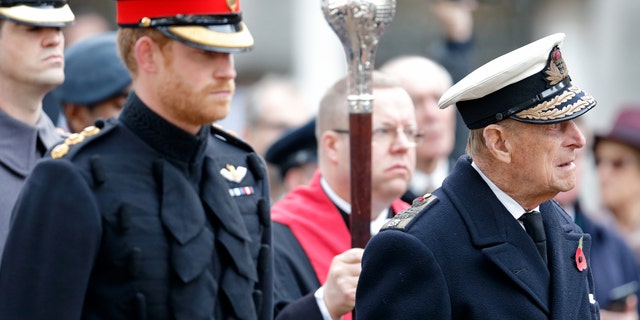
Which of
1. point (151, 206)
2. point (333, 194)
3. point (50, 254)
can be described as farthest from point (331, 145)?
point (50, 254)

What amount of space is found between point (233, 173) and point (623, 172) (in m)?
4.88

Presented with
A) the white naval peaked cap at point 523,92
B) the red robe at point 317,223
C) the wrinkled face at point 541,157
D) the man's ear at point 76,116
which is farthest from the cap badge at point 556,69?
the man's ear at point 76,116

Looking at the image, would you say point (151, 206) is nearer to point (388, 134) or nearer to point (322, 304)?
point (322, 304)

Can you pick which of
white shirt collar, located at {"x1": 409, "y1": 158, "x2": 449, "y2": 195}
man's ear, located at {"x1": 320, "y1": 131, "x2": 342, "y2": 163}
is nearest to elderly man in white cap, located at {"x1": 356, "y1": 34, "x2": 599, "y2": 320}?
man's ear, located at {"x1": 320, "y1": 131, "x2": 342, "y2": 163}

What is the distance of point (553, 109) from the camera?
4367mm

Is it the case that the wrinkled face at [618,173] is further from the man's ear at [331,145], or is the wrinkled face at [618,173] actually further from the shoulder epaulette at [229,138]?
the shoulder epaulette at [229,138]

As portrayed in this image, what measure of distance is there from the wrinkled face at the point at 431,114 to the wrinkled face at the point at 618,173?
75.9 inches

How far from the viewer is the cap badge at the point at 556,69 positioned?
444 centimetres

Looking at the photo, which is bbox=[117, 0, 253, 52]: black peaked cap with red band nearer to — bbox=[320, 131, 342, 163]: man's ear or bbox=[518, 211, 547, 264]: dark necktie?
bbox=[518, 211, 547, 264]: dark necktie

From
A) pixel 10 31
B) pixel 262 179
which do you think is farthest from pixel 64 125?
pixel 262 179

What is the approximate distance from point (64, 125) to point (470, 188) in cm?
310

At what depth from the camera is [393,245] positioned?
4.34m

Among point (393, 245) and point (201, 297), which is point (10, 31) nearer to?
point (201, 297)

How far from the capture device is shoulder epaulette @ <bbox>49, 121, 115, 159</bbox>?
4.46m
